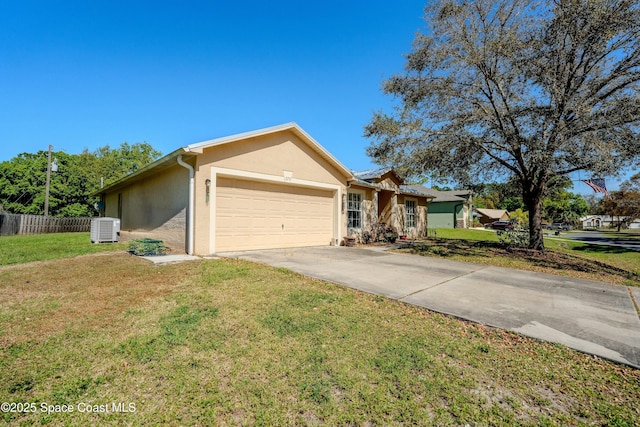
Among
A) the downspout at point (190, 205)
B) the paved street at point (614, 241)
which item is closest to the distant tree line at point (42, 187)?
the downspout at point (190, 205)

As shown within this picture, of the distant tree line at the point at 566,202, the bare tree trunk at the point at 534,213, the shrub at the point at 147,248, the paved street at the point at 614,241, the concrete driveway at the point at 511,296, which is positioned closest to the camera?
the concrete driveway at the point at 511,296

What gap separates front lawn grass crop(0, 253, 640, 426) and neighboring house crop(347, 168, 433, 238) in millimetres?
9869

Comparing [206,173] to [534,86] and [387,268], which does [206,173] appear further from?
[534,86]

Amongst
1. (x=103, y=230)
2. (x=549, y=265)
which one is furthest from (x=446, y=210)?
(x=103, y=230)

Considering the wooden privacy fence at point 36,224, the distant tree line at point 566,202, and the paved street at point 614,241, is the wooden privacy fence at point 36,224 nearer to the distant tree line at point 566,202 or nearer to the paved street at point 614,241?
the distant tree line at point 566,202

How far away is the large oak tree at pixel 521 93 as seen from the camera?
28.6ft

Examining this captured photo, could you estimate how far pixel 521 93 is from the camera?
10891mm

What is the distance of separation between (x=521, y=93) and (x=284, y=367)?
12973 millimetres

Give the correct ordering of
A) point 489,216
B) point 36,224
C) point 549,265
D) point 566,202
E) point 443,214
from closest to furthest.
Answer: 1. point 549,265
2. point 36,224
3. point 443,214
4. point 489,216
5. point 566,202

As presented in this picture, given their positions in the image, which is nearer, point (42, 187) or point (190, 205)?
point (190, 205)

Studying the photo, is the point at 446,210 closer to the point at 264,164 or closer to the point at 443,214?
the point at 443,214

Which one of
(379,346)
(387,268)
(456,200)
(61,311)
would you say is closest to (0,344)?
(61,311)

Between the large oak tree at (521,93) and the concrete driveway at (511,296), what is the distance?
183 inches

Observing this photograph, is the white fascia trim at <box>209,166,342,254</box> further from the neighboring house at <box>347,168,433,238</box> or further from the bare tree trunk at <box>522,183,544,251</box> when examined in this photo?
the bare tree trunk at <box>522,183,544,251</box>
